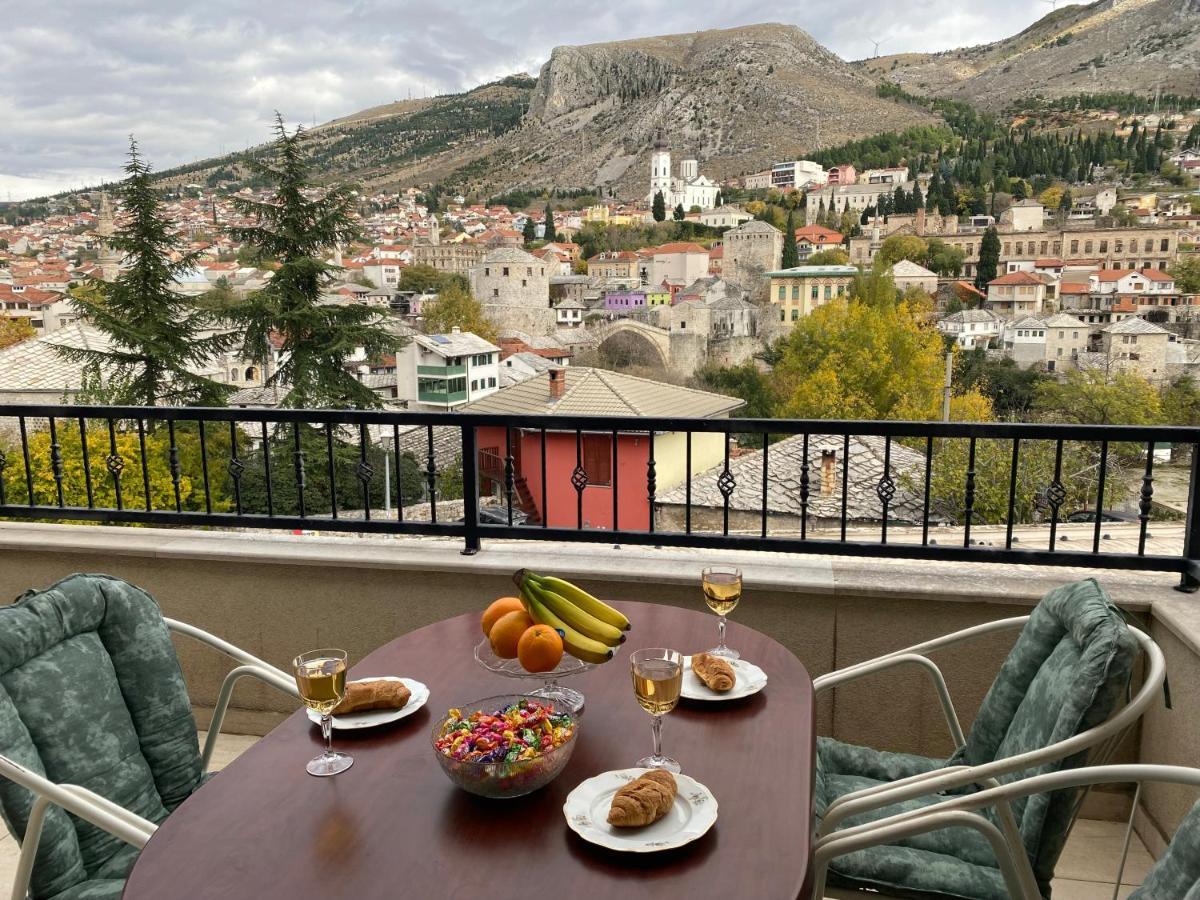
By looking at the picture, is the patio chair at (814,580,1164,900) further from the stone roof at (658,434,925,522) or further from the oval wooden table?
the stone roof at (658,434,925,522)

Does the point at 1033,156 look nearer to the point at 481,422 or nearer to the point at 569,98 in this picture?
the point at 569,98

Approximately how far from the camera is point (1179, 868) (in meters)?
0.93

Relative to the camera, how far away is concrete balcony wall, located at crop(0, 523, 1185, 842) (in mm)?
2342

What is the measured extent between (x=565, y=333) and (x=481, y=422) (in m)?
52.1

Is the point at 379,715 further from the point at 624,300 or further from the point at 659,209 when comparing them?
the point at 659,209

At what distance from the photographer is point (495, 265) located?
5834 cm

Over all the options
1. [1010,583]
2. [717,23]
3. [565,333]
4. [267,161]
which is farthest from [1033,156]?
[1010,583]

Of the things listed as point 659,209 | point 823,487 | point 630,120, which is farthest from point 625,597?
point 630,120

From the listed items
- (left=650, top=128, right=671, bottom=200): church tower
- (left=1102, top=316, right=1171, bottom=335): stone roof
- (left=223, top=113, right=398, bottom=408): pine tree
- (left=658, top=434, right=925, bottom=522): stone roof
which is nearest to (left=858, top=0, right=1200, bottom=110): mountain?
(left=650, top=128, right=671, bottom=200): church tower

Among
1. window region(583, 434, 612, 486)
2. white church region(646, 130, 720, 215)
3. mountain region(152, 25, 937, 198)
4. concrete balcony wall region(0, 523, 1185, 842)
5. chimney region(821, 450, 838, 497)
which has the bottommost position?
chimney region(821, 450, 838, 497)

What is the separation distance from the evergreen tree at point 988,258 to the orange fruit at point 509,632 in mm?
60650

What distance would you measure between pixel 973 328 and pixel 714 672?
4934cm

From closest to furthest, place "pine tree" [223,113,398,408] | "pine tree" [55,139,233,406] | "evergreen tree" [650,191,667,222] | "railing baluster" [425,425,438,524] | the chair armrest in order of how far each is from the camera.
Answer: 1. the chair armrest
2. "railing baluster" [425,425,438,524]
3. "pine tree" [55,139,233,406]
4. "pine tree" [223,113,398,408]
5. "evergreen tree" [650,191,667,222]

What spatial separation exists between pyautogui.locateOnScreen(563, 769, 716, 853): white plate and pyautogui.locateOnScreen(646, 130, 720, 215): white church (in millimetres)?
85179
